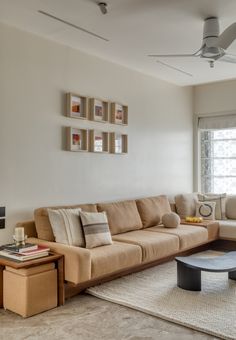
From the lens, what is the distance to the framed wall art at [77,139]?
4262mm

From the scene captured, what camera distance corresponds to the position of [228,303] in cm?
327

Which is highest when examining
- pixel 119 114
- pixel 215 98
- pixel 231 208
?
pixel 215 98

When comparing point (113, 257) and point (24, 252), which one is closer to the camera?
point (24, 252)

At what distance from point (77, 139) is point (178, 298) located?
214 cm

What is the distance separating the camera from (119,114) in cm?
499

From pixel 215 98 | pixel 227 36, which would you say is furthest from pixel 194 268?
pixel 215 98

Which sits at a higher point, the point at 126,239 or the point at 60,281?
the point at 126,239

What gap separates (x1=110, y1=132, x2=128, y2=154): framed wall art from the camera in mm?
4848

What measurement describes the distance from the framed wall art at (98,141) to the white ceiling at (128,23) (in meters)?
0.98

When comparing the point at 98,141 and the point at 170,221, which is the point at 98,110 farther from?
the point at 170,221

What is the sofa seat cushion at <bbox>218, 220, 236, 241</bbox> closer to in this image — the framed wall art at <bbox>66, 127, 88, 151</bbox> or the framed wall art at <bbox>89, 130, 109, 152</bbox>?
the framed wall art at <bbox>89, 130, 109, 152</bbox>

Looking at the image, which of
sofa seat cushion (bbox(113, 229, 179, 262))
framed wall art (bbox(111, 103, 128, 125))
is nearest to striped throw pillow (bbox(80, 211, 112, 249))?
sofa seat cushion (bbox(113, 229, 179, 262))

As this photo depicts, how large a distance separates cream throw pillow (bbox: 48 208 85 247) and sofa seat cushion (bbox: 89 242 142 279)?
0.69 feet

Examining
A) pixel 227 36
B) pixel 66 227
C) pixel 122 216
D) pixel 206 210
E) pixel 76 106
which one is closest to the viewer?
pixel 227 36
